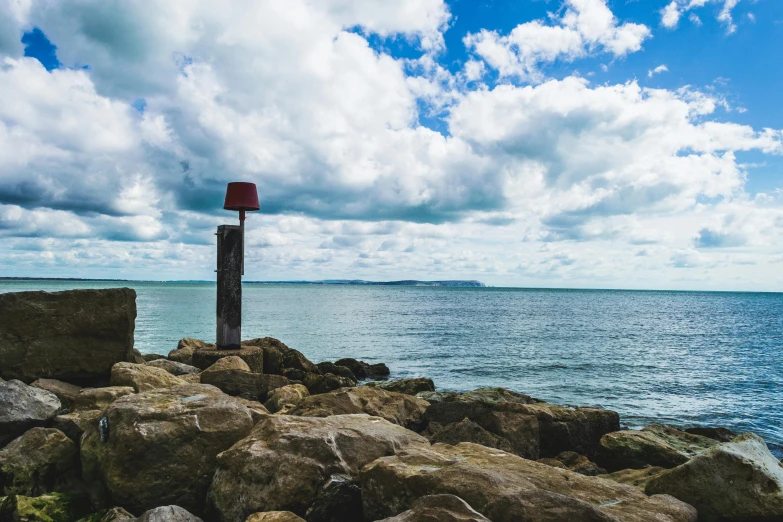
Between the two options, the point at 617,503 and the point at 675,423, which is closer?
the point at 617,503

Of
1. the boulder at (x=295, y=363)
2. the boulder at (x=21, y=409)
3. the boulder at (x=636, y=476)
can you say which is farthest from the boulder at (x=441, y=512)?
the boulder at (x=295, y=363)

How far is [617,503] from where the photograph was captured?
16.4 ft

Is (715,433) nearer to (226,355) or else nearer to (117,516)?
(226,355)

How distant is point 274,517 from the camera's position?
15.2 feet

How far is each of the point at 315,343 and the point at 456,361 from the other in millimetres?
10397

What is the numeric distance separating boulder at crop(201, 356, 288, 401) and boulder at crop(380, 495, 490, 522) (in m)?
6.98

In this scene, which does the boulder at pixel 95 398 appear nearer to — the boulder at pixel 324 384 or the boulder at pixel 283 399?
the boulder at pixel 283 399

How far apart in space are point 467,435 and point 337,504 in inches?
166

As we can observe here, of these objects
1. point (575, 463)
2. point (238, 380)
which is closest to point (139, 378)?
point (238, 380)

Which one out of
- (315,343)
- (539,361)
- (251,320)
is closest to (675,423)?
(539,361)

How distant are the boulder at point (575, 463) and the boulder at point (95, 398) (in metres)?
6.51

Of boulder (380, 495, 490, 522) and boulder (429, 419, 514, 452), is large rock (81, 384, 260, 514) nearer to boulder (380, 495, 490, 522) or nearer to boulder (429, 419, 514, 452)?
boulder (380, 495, 490, 522)

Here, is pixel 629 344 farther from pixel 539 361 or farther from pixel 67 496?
pixel 67 496

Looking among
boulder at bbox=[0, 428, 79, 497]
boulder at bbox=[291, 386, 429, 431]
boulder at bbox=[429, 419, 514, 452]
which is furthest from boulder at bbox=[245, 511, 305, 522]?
boulder at bbox=[429, 419, 514, 452]
